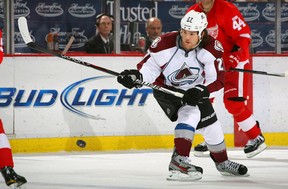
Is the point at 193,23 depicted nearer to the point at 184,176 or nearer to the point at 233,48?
the point at 184,176

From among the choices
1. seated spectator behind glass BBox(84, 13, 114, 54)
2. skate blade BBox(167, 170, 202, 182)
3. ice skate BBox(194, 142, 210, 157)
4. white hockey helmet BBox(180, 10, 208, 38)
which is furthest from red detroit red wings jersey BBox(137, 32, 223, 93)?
seated spectator behind glass BBox(84, 13, 114, 54)

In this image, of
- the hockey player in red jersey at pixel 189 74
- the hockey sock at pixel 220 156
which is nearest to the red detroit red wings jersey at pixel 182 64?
the hockey player in red jersey at pixel 189 74

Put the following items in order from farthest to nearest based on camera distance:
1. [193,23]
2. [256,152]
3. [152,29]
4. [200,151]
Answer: [152,29], [200,151], [256,152], [193,23]

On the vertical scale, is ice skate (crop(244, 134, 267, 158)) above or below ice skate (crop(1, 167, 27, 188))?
below

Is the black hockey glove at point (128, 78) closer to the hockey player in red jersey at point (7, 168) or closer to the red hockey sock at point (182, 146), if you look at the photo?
the red hockey sock at point (182, 146)

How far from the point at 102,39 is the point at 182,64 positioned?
242 centimetres

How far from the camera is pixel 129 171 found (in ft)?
20.2

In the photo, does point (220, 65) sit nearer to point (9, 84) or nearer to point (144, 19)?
point (9, 84)

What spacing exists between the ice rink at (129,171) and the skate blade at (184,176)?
35 millimetres

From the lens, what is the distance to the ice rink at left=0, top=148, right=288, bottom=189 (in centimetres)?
532

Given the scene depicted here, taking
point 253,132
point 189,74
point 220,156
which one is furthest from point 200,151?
point 189,74

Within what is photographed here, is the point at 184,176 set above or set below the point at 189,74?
below

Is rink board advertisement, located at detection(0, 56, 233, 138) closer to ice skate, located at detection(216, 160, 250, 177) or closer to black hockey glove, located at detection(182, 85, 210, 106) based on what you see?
ice skate, located at detection(216, 160, 250, 177)

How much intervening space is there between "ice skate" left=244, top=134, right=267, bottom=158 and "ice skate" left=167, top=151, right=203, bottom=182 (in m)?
1.61
